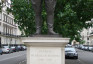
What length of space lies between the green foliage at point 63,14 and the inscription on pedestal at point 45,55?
6.92 metres

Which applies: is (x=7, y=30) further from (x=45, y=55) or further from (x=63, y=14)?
(x=45, y=55)

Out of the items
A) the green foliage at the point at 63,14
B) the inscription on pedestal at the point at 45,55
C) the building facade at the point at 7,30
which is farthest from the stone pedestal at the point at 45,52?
the building facade at the point at 7,30

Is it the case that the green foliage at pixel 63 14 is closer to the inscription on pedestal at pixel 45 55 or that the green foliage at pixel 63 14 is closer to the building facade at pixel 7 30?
the inscription on pedestal at pixel 45 55

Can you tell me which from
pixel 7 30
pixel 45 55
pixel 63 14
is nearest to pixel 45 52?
pixel 45 55

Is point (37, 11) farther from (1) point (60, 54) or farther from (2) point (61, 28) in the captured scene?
(2) point (61, 28)

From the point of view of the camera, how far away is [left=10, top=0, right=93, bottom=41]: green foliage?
1403cm

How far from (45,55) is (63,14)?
738cm

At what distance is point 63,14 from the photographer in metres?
13.8

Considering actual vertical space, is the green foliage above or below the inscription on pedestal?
above

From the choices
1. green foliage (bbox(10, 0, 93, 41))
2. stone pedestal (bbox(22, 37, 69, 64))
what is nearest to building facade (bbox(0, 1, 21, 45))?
green foliage (bbox(10, 0, 93, 41))

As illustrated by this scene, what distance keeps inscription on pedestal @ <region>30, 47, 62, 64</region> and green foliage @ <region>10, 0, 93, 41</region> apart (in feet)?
22.7

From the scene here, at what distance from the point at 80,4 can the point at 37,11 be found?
7450 millimetres

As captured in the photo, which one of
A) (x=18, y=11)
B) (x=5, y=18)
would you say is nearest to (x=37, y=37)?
(x=18, y=11)

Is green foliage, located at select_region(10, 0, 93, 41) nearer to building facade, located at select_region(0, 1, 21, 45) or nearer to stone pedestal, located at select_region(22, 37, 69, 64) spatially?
stone pedestal, located at select_region(22, 37, 69, 64)
